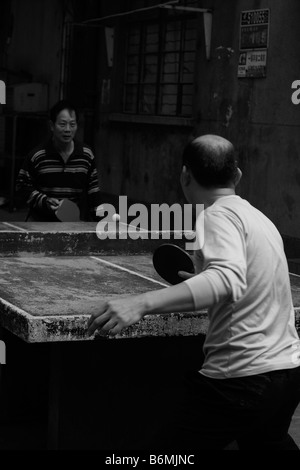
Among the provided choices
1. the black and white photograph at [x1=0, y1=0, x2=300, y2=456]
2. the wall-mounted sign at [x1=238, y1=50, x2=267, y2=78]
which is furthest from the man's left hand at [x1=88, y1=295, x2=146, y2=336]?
the wall-mounted sign at [x1=238, y1=50, x2=267, y2=78]

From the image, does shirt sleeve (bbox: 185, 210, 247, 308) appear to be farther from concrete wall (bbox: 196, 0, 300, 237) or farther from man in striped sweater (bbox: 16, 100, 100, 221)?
concrete wall (bbox: 196, 0, 300, 237)

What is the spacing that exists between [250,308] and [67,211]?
12.4 feet

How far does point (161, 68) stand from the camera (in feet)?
44.0

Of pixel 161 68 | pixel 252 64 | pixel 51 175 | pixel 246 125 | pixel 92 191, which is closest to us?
pixel 51 175

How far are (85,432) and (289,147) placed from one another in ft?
21.5

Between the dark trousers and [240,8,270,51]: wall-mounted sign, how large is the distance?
797 centimetres

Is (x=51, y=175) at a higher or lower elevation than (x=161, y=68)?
lower

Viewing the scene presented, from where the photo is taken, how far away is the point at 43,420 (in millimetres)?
5316

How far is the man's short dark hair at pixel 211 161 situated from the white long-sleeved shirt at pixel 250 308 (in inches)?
2.7

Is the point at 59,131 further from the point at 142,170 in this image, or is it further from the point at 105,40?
the point at 105,40

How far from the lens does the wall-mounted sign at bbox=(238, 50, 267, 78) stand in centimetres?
1080

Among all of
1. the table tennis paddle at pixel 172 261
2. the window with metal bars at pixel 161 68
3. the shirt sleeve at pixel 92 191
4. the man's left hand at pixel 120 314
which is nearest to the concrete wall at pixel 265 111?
the window with metal bars at pixel 161 68

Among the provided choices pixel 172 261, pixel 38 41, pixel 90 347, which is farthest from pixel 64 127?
pixel 38 41

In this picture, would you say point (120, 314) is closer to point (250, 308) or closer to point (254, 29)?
point (250, 308)
